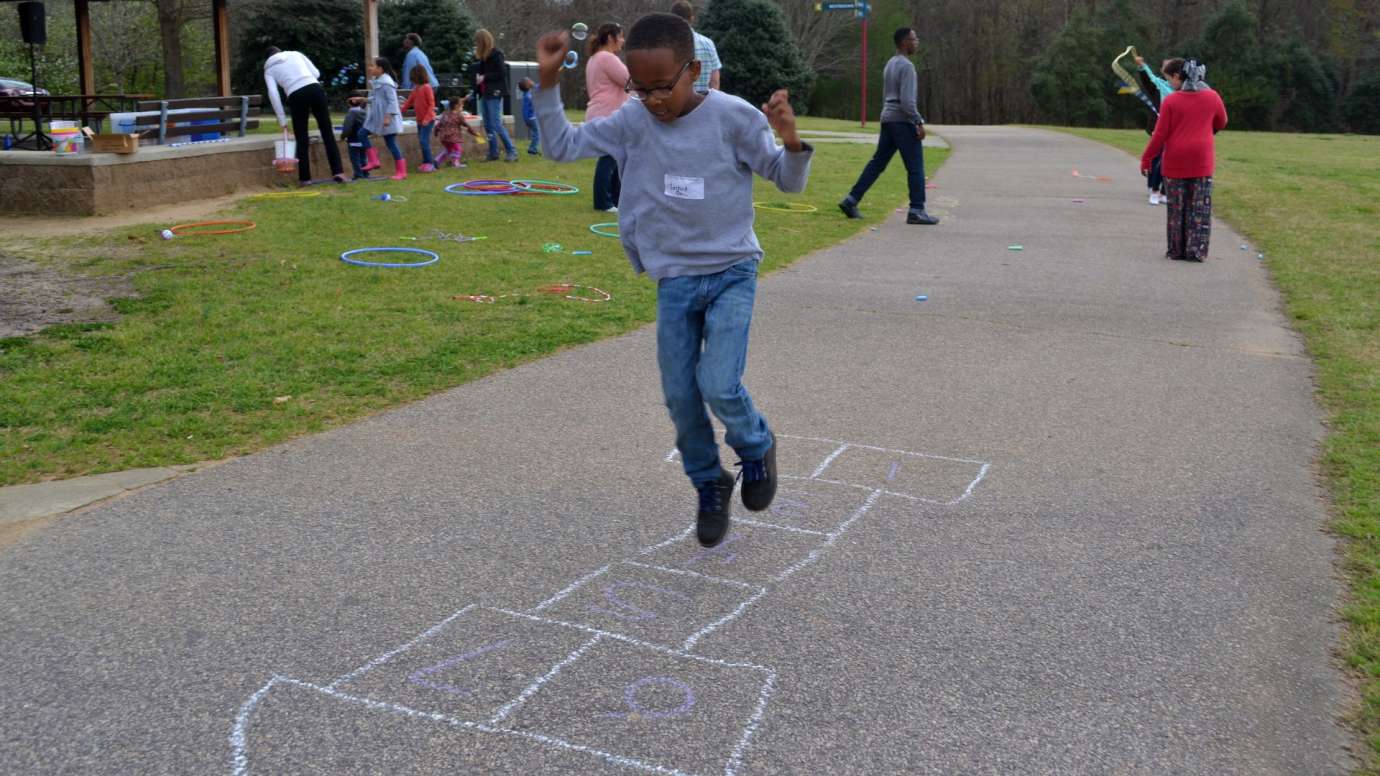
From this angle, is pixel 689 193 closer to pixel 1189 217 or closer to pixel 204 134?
pixel 1189 217

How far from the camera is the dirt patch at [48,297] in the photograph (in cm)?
739

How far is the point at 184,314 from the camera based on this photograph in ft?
24.6

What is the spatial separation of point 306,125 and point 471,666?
11992 mm

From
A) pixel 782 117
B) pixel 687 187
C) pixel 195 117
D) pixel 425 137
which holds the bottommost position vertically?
pixel 687 187

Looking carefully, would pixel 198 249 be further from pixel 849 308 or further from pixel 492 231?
pixel 849 308

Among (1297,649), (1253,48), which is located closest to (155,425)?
Answer: (1297,649)

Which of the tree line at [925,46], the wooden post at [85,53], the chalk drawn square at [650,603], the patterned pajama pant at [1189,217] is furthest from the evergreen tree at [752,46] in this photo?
the chalk drawn square at [650,603]

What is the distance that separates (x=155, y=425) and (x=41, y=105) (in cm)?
1312

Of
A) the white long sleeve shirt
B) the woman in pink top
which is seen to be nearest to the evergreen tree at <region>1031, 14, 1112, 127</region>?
the white long sleeve shirt

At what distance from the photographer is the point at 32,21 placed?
17.1 m

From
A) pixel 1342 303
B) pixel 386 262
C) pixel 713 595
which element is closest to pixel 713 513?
pixel 713 595

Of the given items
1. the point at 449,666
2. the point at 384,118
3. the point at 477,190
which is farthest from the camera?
the point at 384,118

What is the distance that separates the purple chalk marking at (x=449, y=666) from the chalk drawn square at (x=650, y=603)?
0.25 metres

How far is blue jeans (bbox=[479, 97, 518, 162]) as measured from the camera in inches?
662
